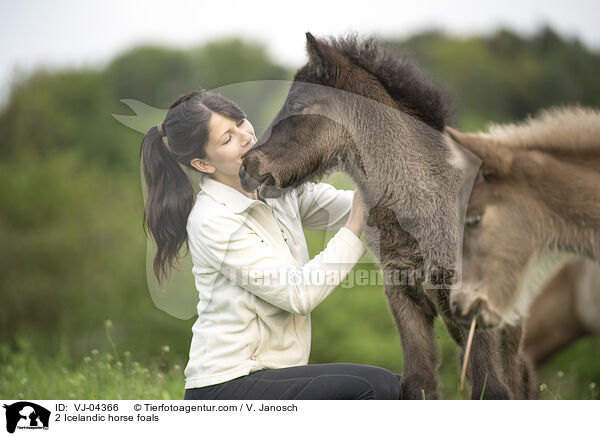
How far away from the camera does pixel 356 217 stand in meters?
2.74

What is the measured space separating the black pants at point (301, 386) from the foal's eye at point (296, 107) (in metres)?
1.20

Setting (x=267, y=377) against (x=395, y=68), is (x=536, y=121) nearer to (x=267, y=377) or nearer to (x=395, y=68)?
(x=395, y=68)

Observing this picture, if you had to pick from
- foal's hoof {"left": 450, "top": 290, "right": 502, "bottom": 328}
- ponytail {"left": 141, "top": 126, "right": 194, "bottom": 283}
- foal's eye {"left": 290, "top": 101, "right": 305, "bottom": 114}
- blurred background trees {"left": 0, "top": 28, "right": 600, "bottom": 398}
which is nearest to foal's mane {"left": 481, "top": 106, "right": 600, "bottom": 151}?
foal's hoof {"left": 450, "top": 290, "right": 502, "bottom": 328}

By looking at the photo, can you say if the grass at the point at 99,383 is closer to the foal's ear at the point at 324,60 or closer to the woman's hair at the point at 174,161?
the woman's hair at the point at 174,161

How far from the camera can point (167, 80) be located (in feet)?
46.1

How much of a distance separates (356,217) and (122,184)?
1401cm

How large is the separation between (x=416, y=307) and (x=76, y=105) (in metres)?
16.2

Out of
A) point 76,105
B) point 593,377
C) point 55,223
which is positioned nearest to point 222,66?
point 76,105

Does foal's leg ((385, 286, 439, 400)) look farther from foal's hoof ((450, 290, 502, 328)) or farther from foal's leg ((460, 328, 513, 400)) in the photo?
foal's hoof ((450, 290, 502, 328))

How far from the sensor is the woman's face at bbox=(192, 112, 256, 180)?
2.81 metres

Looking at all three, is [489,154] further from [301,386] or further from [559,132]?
[301,386]

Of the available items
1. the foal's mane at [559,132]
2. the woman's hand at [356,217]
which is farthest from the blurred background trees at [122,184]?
the foal's mane at [559,132]
